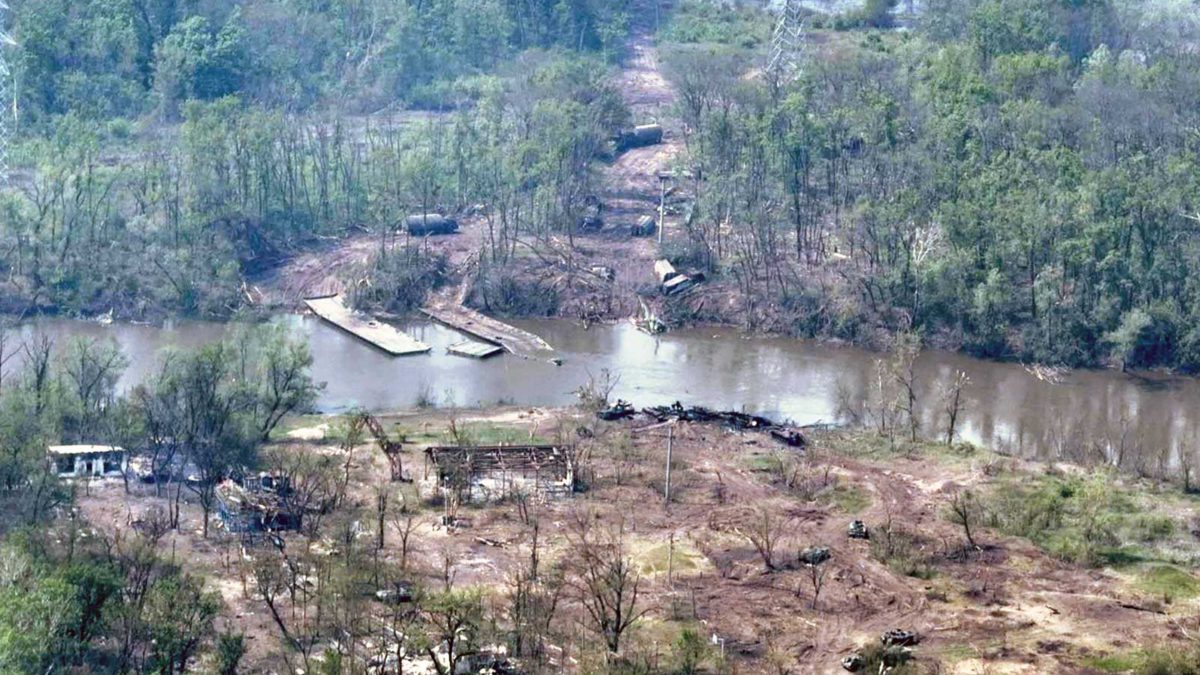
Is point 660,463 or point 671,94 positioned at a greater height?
point 671,94

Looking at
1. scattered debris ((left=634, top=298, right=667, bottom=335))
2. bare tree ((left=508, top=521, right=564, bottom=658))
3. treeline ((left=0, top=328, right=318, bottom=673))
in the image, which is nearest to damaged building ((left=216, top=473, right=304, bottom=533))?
treeline ((left=0, top=328, right=318, bottom=673))

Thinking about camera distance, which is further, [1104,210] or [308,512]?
[1104,210]

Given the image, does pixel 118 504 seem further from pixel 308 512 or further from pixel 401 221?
pixel 401 221

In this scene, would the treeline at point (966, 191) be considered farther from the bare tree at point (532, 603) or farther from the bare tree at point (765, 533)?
the bare tree at point (532, 603)

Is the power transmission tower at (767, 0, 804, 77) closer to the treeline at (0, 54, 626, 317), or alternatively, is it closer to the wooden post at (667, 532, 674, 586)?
the treeline at (0, 54, 626, 317)

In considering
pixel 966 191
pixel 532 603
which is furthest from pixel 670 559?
pixel 966 191

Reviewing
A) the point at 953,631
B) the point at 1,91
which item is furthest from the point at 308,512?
the point at 1,91

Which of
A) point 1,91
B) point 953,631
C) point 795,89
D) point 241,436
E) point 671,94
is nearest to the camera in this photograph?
point 953,631
